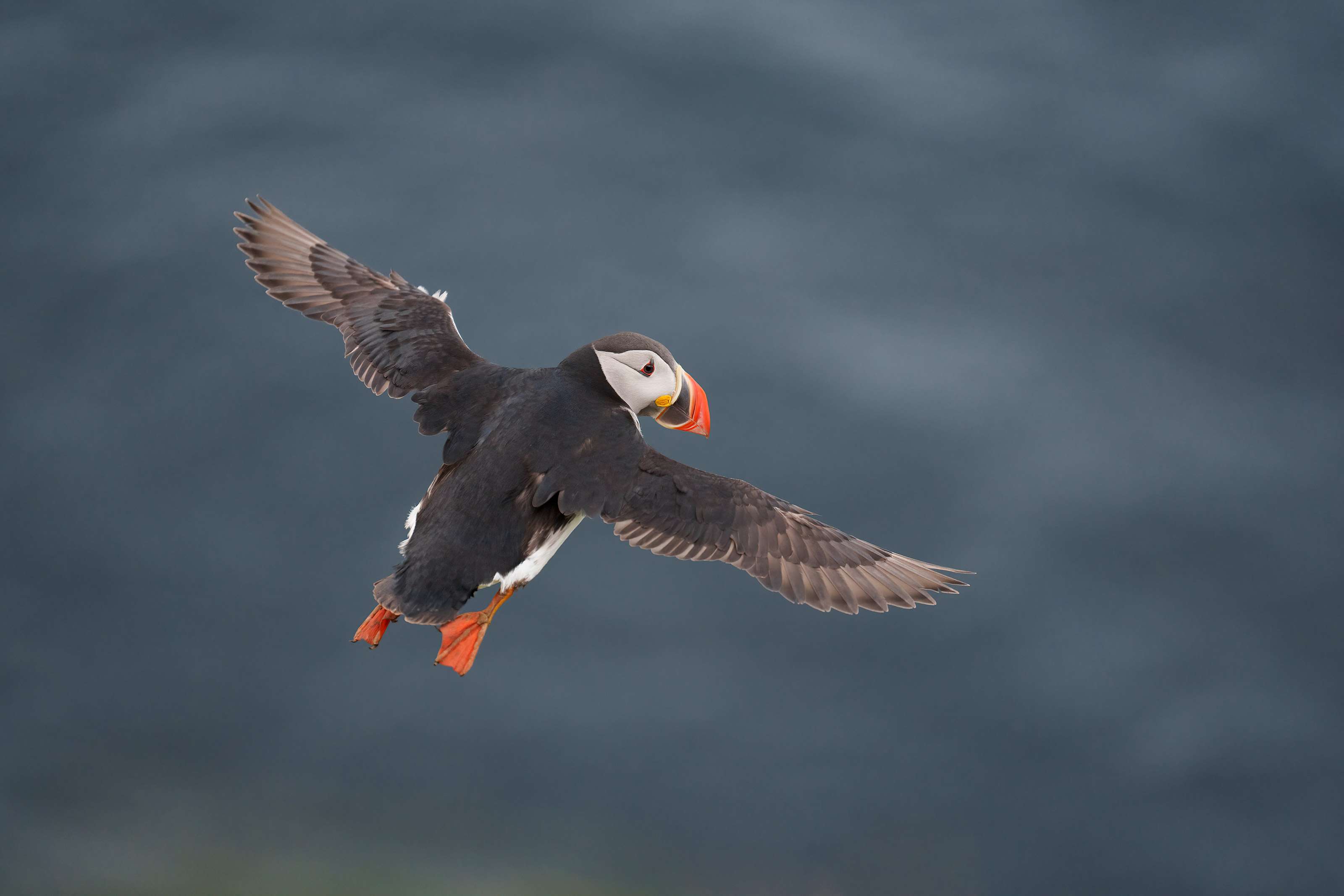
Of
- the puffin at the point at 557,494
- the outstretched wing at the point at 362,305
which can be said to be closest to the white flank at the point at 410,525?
the puffin at the point at 557,494

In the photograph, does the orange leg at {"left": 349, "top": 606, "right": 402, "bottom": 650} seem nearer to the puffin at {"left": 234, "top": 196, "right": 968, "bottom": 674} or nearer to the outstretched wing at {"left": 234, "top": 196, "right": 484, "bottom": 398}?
the puffin at {"left": 234, "top": 196, "right": 968, "bottom": 674}

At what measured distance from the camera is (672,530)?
585cm

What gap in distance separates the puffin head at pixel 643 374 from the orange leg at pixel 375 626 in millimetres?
1338

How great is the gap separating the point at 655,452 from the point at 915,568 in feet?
4.36

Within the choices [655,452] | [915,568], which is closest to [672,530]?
[655,452]

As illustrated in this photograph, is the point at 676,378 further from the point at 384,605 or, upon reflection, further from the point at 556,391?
the point at 384,605

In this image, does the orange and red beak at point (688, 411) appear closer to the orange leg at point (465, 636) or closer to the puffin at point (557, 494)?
the puffin at point (557, 494)

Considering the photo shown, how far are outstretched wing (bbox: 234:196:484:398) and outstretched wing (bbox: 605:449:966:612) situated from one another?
44.1 inches

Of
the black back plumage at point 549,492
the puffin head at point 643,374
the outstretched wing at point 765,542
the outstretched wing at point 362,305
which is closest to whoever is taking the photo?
the black back plumage at point 549,492

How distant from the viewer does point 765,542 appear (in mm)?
6059

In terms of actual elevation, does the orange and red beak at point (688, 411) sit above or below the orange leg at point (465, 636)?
above

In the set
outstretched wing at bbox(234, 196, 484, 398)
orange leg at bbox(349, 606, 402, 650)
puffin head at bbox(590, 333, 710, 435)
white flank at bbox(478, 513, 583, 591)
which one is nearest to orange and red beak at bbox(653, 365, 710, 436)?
puffin head at bbox(590, 333, 710, 435)

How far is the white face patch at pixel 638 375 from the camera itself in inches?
223

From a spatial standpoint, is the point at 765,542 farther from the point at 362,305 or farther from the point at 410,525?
the point at 362,305
